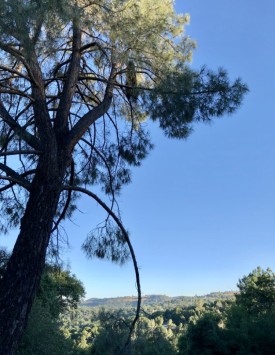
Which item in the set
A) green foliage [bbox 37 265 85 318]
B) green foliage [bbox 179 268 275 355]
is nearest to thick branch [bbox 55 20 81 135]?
green foliage [bbox 37 265 85 318]

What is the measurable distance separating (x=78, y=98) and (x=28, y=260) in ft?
9.95

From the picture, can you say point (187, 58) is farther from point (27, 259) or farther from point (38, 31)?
point (27, 259)

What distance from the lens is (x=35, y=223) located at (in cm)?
391

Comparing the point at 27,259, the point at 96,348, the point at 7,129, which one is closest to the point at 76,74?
the point at 7,129

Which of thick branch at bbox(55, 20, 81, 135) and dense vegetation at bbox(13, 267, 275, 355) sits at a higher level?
thick branch at bbox(55, 20, 81, 135)

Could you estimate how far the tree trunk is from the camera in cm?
350

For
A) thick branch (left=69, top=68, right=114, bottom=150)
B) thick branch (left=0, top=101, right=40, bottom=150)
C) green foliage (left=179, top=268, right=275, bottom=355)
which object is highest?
thick branch (left=69, top=68, right=114, bottom=150)

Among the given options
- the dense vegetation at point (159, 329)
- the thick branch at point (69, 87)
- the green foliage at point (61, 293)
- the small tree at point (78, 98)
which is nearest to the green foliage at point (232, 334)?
the dense vegetation at point (159, 329)

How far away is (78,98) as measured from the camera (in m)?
6.16

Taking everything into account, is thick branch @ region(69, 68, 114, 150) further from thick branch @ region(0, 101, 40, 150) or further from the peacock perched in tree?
thick branch @ region(0, 101, 40, 150)

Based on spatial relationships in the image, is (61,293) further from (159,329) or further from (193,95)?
(193,95)

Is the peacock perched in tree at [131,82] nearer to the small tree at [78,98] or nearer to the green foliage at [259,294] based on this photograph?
the small tree at [78,98]

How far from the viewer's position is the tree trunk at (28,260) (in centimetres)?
350

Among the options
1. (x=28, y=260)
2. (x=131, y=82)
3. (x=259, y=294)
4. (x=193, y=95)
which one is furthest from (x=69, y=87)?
(x=259, y=294)
